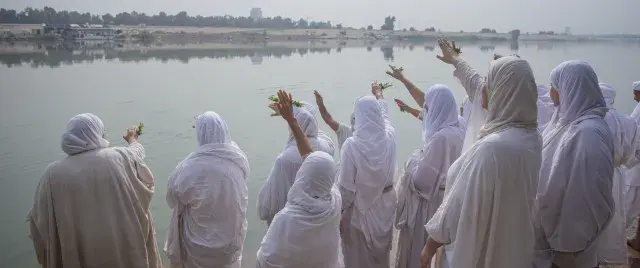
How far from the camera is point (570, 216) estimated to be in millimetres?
2363

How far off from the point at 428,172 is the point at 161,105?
39.4 feet

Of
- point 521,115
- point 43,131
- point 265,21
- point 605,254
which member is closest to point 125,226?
point 521,115

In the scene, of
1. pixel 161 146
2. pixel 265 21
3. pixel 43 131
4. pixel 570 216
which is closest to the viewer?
pixel 570 216

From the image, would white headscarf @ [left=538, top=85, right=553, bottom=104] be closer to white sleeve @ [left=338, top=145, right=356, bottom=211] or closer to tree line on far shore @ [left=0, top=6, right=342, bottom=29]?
white sleeve @ [left=338, top=145, right=356, bottom=211]

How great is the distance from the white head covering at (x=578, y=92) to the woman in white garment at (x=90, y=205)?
9.11ft

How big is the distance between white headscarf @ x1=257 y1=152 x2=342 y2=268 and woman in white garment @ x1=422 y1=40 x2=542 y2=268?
0.58m

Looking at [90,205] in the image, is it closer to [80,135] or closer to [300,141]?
[80,135]

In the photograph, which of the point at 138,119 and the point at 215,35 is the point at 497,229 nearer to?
the point at 138,119

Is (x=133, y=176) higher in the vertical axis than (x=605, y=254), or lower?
higher

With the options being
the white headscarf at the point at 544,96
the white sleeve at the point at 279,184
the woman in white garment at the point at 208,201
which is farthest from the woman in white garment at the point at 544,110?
the woman in white garment at the point at 208,201

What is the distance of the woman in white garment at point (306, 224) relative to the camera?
2.34 m

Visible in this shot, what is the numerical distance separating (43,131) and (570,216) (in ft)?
38.4

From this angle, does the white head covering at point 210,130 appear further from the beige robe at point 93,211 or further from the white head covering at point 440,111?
the white head covering at point 440,111

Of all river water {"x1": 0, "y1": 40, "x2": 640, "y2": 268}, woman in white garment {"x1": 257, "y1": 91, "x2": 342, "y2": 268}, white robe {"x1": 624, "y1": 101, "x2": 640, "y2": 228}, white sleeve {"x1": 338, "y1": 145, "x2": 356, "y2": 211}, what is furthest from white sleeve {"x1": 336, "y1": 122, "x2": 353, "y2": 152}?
white robe {"x1": 624, "y1": 101, "x2": 640, "y2": 228}
